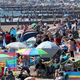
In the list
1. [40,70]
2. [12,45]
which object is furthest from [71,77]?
[12,45]

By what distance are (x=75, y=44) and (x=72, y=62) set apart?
3.19 m

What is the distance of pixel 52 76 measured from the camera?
33.1ft

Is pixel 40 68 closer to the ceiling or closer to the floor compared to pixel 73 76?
closer to the ceiling

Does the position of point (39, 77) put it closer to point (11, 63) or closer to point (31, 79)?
point (11, 63)

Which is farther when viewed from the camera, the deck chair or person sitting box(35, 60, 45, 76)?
person sitting box(35, 60, 45, 76)

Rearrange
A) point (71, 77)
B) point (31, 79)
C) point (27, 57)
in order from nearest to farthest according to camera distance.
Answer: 1. point (31, 79)
2. point (71, 77)
3. point (27, 57)

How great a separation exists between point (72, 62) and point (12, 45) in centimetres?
339

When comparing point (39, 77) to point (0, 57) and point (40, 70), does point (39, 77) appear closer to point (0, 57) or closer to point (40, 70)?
point (40, 70)

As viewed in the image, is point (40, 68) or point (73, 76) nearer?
point (73, 76)

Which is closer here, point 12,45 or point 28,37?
point 12,45

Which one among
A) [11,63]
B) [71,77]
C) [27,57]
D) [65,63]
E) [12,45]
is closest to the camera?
[71,77]

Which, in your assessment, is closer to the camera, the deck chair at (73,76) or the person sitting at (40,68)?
the deck chair at (73,76)

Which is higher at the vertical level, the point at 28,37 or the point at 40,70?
the point at 28,37

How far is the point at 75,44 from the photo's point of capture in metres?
12.9
